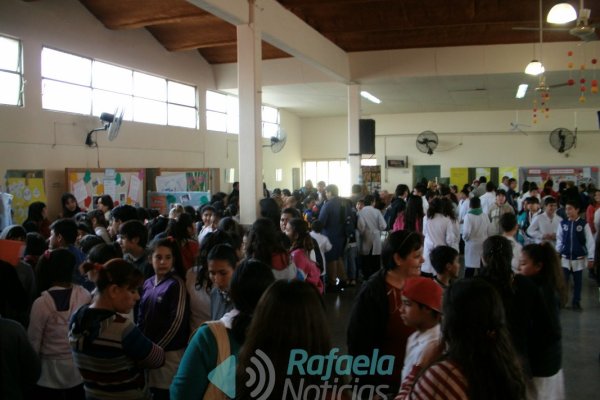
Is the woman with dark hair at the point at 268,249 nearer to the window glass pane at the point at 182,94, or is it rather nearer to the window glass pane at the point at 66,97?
the window glass pane at the point at 66,97

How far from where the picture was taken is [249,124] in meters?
7.15

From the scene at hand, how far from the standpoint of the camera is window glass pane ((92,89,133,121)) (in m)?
9.51

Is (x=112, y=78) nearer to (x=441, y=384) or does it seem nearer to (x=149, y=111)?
(x=149, y=111)

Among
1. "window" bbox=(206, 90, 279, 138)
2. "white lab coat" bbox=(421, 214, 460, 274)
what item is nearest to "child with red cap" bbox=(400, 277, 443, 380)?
"white lab coat" bbox=(421, 214, 460, 274)

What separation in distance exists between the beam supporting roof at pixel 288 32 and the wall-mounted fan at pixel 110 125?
10.3ft

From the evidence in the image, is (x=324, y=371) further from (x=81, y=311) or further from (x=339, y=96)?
(x=339, y=96)

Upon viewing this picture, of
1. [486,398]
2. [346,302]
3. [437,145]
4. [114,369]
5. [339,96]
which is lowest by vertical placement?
[346,302]

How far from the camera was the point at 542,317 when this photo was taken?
2.74 meters

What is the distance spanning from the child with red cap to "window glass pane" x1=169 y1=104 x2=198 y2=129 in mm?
10272

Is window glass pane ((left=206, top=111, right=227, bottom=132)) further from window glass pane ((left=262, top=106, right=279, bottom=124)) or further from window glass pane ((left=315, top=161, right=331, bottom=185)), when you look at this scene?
window glass pane ((left=315, top=161, right=331, bottom=185))

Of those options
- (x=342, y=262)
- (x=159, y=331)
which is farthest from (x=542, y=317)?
(x=342, y=262)

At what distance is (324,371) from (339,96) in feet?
44.0

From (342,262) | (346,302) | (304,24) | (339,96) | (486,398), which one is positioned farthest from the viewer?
(339,96)

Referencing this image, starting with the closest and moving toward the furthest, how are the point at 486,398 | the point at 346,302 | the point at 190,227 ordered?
the point at 486,398, the point at 190,227, the point at 346,302
